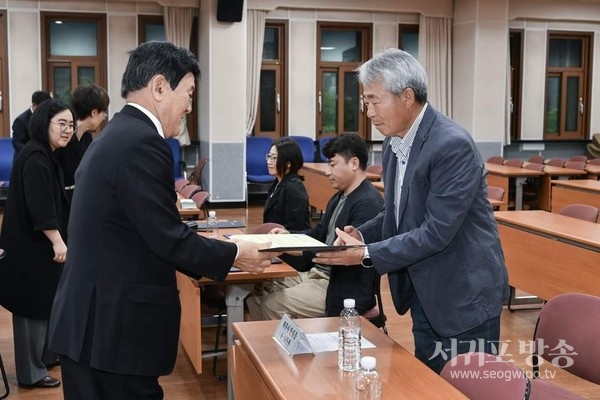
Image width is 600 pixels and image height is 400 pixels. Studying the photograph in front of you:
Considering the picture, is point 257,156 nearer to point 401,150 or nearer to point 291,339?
point 401,150

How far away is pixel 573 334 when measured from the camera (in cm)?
280

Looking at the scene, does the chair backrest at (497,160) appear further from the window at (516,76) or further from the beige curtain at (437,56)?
the window at (516,76)

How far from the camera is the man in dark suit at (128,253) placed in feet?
6.73

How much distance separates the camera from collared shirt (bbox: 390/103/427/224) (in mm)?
2592

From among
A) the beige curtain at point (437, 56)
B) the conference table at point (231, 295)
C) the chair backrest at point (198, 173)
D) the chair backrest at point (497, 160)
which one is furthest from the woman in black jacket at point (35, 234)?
the beige curtain at point (437, 56)

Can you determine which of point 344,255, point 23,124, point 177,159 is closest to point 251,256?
point 344,255

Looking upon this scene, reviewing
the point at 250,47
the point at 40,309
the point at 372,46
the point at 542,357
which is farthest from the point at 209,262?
the point at 372,46

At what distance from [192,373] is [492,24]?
9564mm

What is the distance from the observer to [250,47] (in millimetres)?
11781

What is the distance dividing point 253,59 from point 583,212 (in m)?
7.29

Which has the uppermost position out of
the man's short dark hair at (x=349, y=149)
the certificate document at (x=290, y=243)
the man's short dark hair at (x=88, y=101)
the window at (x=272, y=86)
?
the window at (x=272, y=86)

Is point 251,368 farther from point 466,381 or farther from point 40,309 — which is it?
point 40,309

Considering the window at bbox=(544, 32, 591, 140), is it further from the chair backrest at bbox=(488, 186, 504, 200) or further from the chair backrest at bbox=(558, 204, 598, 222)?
the chair backrest at bbox=(558, 204, 598, 222)

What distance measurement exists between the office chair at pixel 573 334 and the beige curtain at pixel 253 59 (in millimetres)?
9435
